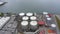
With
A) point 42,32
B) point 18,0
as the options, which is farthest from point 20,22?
point 18,0

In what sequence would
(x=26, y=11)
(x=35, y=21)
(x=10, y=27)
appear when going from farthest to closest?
(x=26, y=11), (x=35, y=21), (x=10, y=27)

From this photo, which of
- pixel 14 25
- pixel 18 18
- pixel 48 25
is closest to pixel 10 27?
pixel 14 25

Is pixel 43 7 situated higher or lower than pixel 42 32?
higher

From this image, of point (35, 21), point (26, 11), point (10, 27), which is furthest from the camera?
point (26, 11)

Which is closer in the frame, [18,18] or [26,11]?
[18,18]

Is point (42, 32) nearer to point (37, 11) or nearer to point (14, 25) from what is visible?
point (14, 25)

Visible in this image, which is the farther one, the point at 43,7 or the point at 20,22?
the point at 43,7

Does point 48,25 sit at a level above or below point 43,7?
below

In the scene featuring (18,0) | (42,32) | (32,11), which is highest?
(18,0)

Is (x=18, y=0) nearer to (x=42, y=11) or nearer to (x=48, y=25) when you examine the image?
(x=42, y=11)
